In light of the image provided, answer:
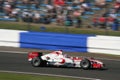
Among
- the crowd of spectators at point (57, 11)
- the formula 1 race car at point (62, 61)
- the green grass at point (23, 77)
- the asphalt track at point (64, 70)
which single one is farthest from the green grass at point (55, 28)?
the green grass at point (23, 77)

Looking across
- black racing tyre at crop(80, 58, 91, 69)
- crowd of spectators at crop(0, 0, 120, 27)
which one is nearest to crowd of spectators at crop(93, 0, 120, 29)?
crowd of spectators at crop(0, 0, 120, 27)

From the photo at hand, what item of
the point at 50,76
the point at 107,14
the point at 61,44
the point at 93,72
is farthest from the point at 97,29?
the point at 50,76

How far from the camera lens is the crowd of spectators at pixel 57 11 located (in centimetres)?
1719

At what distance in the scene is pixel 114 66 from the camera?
43.4ft

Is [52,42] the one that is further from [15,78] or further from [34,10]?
[15,78]

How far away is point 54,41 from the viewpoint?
18266 mm

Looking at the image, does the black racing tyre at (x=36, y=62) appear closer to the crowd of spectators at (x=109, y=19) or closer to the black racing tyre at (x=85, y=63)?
the black racing tyre at (x=85, y=63)

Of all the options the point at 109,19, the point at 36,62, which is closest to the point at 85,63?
the point at 36,62

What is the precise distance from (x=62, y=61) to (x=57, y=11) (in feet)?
22.2

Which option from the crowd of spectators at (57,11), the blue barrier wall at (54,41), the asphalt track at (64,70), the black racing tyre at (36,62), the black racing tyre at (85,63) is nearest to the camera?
the asphalt track at (64,70)

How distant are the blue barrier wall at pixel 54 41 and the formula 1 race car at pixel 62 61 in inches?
202

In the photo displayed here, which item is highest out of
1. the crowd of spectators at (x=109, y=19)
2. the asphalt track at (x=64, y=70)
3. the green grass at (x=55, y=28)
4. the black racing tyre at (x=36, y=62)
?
the crowd of spectators at (x=109, y=19)

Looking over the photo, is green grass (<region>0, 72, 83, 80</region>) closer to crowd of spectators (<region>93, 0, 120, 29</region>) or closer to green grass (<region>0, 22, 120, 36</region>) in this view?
crowd of spectators (<region>93, 0, 120, 29</region>)

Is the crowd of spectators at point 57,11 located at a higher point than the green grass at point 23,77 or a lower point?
higher
